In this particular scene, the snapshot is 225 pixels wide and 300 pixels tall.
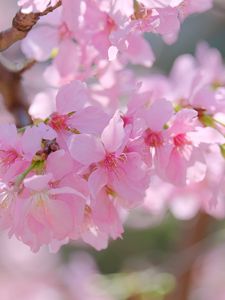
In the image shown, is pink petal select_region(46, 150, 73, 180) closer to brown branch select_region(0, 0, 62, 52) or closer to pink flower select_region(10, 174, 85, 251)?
pink flower select_region(10, 174, 85, 251)

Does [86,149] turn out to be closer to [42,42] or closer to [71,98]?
[71,98]

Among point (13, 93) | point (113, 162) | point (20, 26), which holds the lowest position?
point (13, 93)

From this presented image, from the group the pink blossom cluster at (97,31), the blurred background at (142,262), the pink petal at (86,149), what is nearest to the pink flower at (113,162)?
the pink petal at (86,149)

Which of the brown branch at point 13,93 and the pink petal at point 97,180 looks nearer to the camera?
the pink petal at point 97,180

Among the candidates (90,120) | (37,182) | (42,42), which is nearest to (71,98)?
(90,120)

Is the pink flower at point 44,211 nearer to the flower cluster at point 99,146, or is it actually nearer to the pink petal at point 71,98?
the flower cluster at point 99,146

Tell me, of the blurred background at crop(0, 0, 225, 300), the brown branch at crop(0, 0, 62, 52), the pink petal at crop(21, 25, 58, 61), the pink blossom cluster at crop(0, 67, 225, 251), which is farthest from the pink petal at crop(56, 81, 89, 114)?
the blurred background at crop(0, 0, 225, 300)
